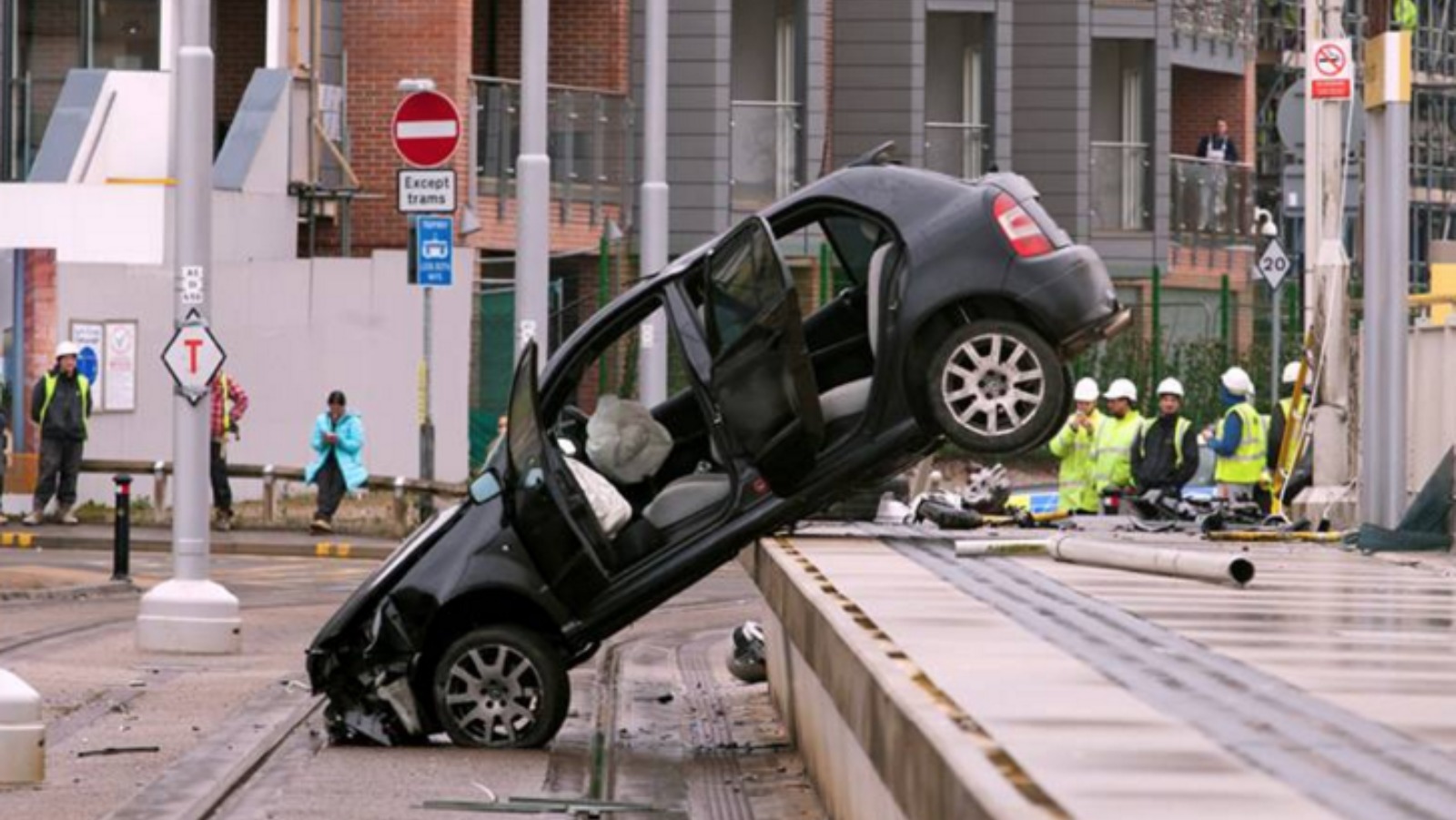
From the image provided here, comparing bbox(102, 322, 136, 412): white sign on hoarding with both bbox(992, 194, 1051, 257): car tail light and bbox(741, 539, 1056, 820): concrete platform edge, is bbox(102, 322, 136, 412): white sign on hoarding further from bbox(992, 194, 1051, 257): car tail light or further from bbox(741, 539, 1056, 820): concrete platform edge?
bbox(992, 194, 1051, 257): car tail light

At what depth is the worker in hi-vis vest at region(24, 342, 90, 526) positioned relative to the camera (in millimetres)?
35875

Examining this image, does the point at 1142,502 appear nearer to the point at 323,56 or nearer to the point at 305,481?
the point at 305,481

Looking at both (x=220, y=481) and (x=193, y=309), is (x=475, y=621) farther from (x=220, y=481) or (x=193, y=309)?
(x=220, y=481)

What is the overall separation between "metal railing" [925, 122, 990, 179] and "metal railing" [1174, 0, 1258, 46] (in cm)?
528

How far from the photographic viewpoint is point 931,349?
16406mm

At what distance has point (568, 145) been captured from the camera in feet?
147

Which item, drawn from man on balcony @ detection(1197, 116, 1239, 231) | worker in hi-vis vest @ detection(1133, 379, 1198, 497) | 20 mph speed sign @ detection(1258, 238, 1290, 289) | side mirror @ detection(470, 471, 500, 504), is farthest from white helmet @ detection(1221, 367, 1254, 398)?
man on balcony @ detection(1197, 116, 1239, 231)

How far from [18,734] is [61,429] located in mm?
22498

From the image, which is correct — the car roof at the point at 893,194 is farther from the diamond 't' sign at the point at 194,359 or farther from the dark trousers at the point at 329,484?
the dark trousers at the point at 329,484

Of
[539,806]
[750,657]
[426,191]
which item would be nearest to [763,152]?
[426,191]

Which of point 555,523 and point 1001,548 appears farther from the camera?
point 1001,548

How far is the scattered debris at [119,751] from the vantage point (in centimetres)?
1522

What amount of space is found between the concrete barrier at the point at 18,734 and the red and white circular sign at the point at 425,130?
1662 cm

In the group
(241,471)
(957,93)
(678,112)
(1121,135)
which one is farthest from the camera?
(1121,135)
